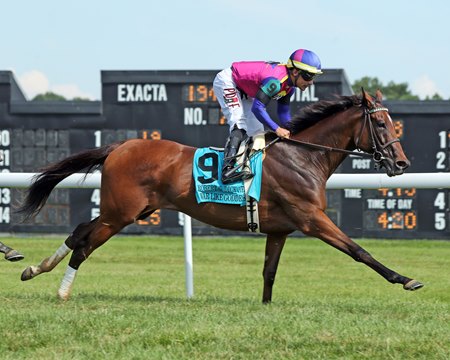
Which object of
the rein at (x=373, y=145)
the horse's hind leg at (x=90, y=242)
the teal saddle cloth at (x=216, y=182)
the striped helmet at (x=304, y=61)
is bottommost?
the horse's hind leg at (x=90, y=242)

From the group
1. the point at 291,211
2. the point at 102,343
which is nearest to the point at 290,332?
the point at 102,343

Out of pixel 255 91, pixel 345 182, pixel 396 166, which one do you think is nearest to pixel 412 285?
pixel 396 166

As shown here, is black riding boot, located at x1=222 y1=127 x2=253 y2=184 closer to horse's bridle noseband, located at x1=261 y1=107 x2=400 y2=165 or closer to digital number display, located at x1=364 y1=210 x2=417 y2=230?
horse's bridle noseband, located at x1=261 y1=107 x2=400 y2=165

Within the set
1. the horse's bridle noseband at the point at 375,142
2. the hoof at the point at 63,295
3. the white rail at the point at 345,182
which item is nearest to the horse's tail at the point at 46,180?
the white rail at the point at 345,182

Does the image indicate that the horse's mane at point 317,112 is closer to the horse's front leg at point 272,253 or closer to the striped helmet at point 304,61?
the striped helmet at point 304,61

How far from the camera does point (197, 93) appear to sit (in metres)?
13.5

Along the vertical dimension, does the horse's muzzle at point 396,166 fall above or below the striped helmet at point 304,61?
below

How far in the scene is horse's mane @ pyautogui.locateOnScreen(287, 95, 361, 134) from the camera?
260 inches

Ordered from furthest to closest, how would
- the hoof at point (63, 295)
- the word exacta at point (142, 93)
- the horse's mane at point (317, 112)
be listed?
the word exacta at point (142, 93) → the horse's mane at point (317, 112) → the hoof at point (63, 295)

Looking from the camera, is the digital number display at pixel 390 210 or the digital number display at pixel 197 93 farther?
the digital number display at pixel 197 93

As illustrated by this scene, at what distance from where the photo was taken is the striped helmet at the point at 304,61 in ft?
20.9

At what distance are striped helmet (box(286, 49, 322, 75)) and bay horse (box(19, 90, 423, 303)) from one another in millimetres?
322

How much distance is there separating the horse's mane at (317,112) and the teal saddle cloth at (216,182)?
1.32 ft

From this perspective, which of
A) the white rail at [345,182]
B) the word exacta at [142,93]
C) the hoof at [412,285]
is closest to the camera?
the hoof at [412,285]
